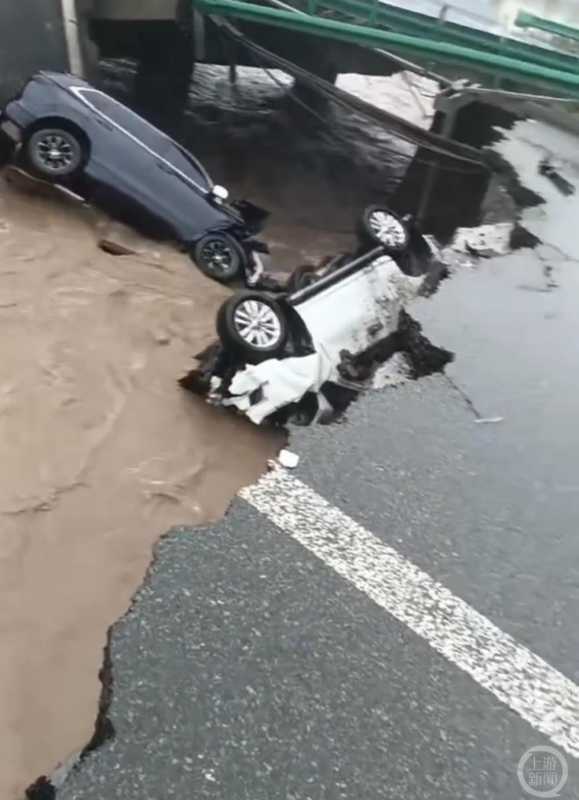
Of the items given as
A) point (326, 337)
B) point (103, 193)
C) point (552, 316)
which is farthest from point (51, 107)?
point (552, 316)

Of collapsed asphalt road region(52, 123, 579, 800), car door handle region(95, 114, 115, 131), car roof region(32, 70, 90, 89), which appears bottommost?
collapsed asphalt road region(52, 123, 579, 800)

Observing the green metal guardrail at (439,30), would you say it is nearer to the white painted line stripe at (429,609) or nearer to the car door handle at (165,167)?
the car door handle at (165,167)

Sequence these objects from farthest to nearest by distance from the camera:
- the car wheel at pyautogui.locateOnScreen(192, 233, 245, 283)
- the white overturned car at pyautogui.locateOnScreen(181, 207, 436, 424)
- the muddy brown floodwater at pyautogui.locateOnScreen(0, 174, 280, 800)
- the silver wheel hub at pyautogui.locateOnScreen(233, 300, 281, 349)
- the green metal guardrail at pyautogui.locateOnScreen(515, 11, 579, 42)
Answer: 1. the green metal guardrail at pyautogui.locateOnScreen(515, 11, 579, 42)
2. the car wheel at pyautogui.locateOnScreen(192, 233, 245, 283)
3. the silver wheel hub at pyautogui.locateOnScreen(233, 300, 281, 349)
4. the white overturned car at pyautogui.locateOnScreen(181, 207, 436, 424)
5. the muddy brown floodwater at pyautogui.locateOnScreen(0, 174, 280, 800)

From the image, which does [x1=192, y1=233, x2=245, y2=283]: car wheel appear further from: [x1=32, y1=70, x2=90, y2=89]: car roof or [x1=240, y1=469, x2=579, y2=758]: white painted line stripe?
[x1=240, y1=469, x2=579, y2=758]: white painted line stripe

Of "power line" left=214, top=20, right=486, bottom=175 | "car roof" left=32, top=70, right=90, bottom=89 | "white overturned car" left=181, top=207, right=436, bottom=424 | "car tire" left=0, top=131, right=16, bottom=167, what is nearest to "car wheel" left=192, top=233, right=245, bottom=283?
"white overturned car" left=181, top=207, right=436, bottom=424

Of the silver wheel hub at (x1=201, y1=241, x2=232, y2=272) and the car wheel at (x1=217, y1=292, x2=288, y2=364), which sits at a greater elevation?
the car wheel at (x1=217, y1=292, x2=288, y2=364)

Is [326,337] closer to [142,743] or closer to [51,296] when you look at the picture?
[51,296]

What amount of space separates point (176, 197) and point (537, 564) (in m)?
4.29

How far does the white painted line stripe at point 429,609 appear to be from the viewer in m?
3.54

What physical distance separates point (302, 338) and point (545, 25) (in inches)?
249

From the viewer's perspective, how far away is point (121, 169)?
7.07m

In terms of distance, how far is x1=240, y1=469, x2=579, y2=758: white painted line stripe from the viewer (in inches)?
139

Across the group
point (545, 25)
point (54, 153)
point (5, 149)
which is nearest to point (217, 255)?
point (54, 153)

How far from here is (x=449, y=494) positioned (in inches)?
179
